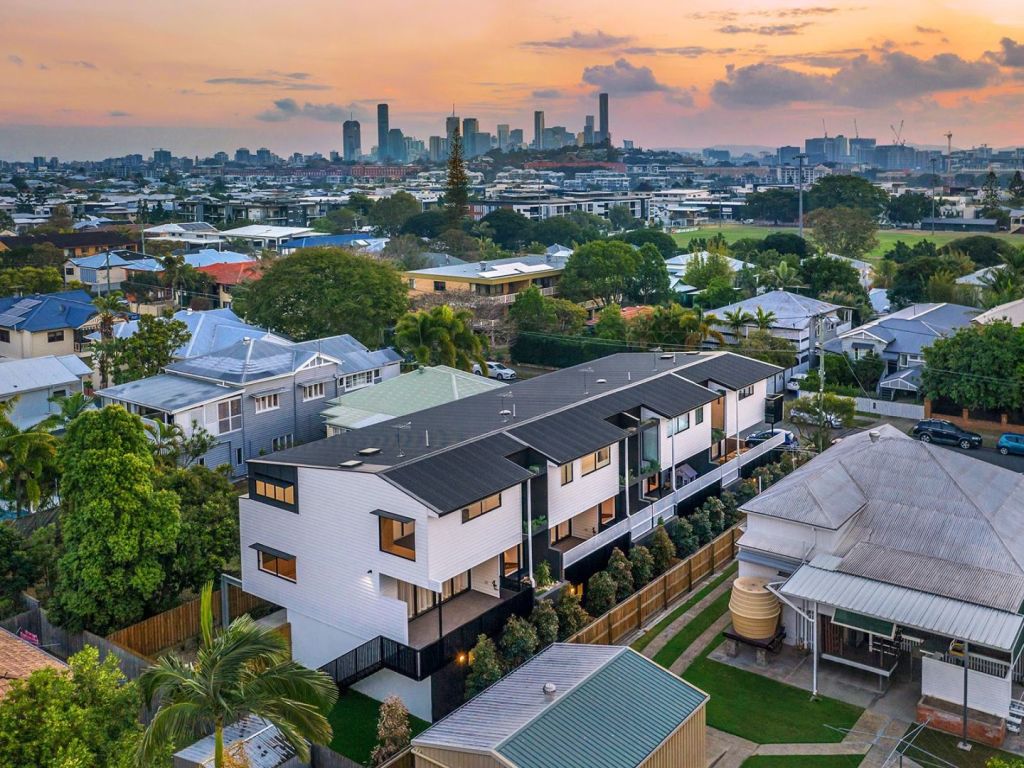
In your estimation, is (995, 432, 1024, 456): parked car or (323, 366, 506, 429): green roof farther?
(995, 432, 1024, 456): parked car

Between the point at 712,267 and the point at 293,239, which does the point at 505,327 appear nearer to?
the point at 712,267

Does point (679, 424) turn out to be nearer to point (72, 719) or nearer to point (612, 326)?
point (72, 719)

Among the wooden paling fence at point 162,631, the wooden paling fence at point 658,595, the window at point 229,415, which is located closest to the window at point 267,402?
the window at point 229,415

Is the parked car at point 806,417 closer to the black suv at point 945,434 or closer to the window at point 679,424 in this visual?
the black suv at point 945,434

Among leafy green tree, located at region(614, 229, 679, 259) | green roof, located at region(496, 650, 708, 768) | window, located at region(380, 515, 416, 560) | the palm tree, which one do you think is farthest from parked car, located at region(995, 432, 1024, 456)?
leafy green tree, located at region(614, 229, 679, 259)

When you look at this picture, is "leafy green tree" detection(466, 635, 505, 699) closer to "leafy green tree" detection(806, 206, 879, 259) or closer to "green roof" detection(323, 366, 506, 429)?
"green roof" detection(323, 366, 506, 429)
